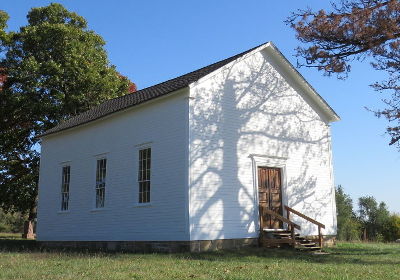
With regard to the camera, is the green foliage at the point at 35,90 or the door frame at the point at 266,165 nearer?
the door frame at the point at 266,165

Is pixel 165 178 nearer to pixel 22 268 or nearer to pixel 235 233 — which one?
pixel 235 233

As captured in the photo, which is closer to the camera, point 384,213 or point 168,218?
point 168,218

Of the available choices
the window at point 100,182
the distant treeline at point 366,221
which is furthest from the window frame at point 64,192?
the distant treeline at point 366,221

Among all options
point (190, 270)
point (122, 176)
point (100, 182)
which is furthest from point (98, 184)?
point (190, 270)

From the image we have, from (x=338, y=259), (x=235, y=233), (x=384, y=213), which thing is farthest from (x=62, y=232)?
(x=384, y=213)

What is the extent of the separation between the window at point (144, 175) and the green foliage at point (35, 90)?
12831 millimetres

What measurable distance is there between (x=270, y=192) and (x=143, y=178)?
15.7 feet

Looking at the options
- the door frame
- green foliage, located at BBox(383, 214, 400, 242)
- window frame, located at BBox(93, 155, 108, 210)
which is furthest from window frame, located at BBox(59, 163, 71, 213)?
green foliage, located at BBox(383, 214, 400, 242)

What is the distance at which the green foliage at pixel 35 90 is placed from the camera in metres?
27.2

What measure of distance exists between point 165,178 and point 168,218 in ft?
4.45

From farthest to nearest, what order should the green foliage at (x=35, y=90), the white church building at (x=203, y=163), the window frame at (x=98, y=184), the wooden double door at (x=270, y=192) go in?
the green foliage at (x=35, y=90)
the window frame at (x=98, y=184)
the wooden double door at (x=270, y=192)
the white church building at (x=203, y=163)

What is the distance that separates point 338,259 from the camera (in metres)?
13.6

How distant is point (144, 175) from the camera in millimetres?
16469

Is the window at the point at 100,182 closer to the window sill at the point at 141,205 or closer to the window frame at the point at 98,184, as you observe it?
the window frame at the point at 98,184
